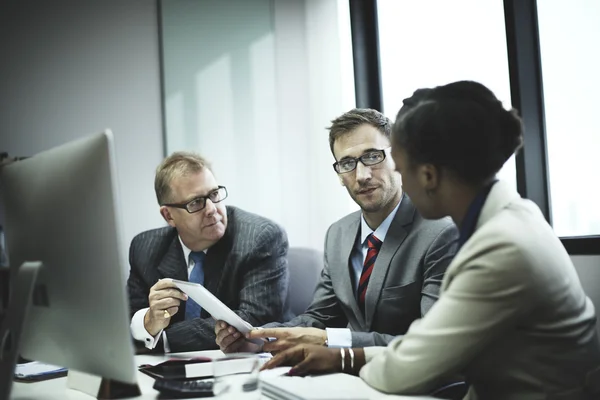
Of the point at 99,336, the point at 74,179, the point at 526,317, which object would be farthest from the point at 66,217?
the point at 526,317

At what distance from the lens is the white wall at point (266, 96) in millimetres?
3395

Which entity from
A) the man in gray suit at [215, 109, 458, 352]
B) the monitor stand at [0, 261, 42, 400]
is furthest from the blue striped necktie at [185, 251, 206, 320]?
the monitor stand at [0, 261, 42, 400]

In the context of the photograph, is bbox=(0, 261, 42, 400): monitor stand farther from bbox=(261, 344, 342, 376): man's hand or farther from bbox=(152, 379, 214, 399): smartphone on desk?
bbox=(261, 344, 342, 376): man's hand

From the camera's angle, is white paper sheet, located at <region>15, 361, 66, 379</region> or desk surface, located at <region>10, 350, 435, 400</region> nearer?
desk surface, located at <region>10, 350, 435, 400</region>

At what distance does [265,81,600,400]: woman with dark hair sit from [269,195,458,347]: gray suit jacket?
20.6 inches

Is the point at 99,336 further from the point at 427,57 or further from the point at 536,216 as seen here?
the point at 427,57

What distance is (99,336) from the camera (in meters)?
1.15

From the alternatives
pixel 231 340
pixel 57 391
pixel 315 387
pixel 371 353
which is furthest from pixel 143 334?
pixel 315 387

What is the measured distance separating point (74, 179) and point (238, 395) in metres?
0.53

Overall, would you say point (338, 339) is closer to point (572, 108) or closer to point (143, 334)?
point (143, 334)

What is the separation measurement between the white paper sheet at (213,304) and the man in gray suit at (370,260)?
0.06 metres

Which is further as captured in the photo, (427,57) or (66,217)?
(427,57)

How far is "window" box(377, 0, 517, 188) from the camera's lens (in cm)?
268

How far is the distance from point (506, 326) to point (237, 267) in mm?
1461
